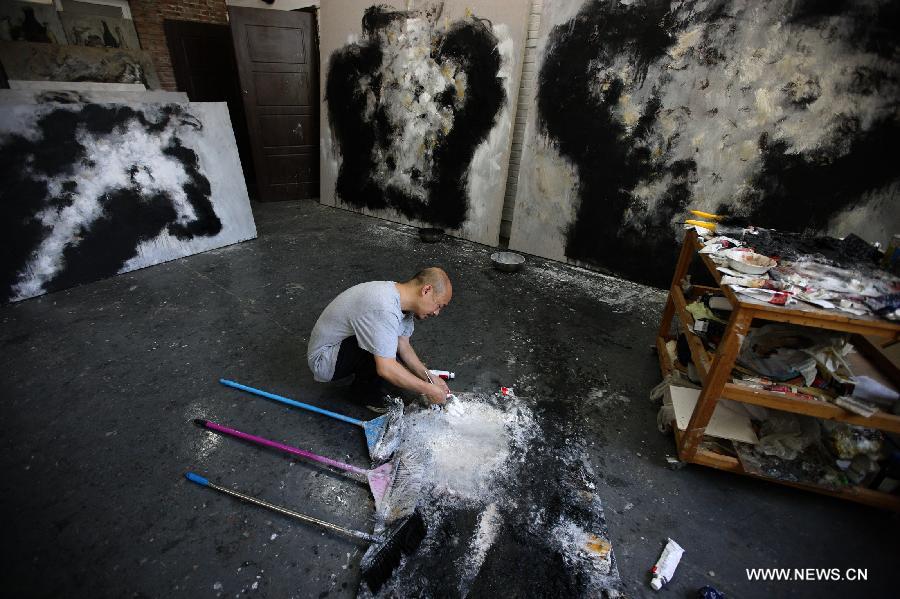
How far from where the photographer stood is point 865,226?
331cm

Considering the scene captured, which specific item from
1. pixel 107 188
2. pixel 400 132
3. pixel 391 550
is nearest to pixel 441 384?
pixel 391 550

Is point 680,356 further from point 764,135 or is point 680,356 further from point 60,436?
point 60,436

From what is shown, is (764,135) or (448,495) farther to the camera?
(764,135)

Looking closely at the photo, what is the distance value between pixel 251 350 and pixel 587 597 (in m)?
2.53

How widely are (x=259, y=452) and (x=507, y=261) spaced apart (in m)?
3.06

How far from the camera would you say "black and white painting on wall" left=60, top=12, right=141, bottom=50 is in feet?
17.9

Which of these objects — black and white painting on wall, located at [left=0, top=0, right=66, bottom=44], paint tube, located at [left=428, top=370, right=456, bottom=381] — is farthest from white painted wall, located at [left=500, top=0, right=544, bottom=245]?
black and white painting on wall, located at [left=0, top=0, right=66, bottom=44]

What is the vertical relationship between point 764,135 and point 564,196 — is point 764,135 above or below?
above

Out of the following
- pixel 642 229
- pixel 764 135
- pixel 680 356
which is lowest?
pixel 680 356

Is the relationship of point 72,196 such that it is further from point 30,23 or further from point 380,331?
point 30,23

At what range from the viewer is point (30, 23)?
5160 mm

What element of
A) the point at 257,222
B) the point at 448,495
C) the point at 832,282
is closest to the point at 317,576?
the point at 448,495

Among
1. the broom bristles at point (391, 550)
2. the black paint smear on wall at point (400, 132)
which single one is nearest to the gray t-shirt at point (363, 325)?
the broom bristles at point (391, 550)

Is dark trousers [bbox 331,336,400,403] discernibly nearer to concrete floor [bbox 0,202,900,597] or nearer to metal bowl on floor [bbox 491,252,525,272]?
concrete floor [bbox 0,202,900,597]
